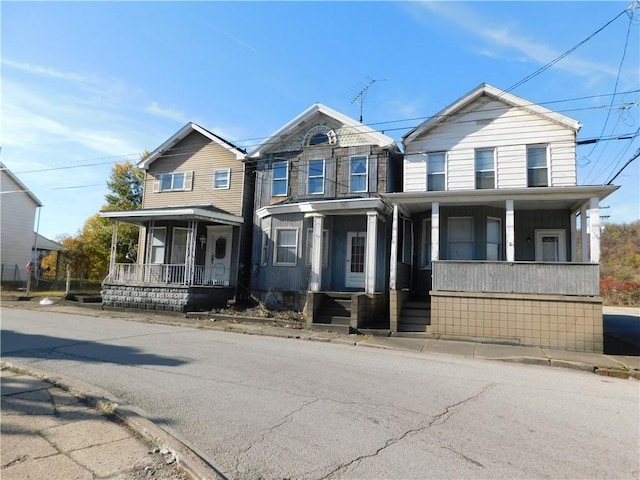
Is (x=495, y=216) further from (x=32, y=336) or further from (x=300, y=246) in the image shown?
(x=32, y=336)

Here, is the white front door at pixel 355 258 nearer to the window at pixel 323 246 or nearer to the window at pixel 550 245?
the window at pixel 323 246

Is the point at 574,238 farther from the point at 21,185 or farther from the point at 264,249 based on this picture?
the point at 21,185

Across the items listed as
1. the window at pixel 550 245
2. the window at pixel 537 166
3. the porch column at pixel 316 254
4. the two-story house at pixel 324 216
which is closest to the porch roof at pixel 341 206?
the two-story house at pixel 324 216

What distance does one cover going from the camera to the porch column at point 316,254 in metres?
15.2

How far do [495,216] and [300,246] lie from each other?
7.47 m

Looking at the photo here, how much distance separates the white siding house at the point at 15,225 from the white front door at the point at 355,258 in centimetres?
2728

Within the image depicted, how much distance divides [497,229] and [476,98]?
4880mm

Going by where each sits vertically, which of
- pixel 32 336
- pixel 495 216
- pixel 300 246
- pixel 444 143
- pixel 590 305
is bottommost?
pixel 32 336

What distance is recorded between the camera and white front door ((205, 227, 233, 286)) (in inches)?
759

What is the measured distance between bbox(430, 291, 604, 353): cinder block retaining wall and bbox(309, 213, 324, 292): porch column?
4276 millimetres

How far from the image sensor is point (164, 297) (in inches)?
682

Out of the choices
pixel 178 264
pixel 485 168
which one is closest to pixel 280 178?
pixel 178 264

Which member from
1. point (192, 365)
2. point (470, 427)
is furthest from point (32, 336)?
point (470, 427)

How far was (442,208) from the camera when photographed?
51.4 feet
